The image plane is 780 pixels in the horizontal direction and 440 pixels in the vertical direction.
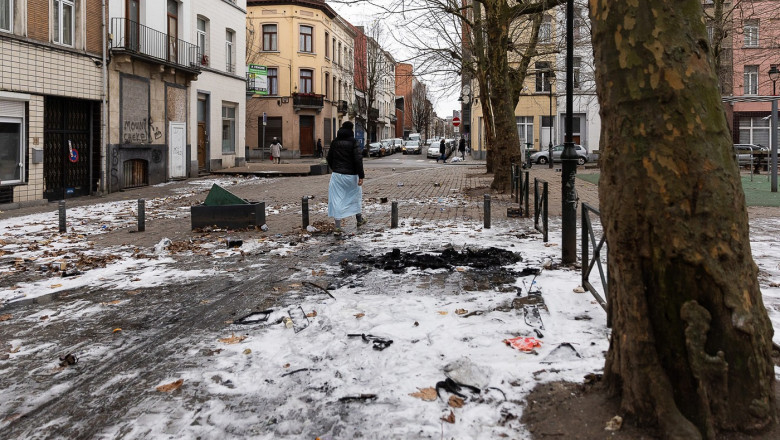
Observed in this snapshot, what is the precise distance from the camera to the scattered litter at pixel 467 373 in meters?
3.85

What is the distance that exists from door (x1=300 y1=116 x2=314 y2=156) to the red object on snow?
162 ft

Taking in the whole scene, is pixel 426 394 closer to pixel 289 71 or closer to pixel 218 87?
pixel 218 87

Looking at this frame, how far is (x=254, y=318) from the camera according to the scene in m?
5.42

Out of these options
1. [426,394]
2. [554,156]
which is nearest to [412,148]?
[554,156]

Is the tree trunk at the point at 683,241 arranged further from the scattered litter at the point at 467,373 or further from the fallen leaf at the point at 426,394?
the fallen leaf at the point at 426,394

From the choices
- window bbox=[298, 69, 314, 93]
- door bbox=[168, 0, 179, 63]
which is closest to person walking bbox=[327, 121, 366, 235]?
door bbox=[168, 0, 179, 63]

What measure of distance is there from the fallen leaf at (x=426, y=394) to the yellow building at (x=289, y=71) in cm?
4711

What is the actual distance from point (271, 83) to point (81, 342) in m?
48.9

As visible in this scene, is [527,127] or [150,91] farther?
[527,127]

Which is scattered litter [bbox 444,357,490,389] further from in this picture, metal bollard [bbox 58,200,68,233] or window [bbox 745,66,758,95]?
window [bbox 745,66,758,95]

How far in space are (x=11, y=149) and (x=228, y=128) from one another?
15242 mm

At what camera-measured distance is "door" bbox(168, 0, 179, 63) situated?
76.2 feet

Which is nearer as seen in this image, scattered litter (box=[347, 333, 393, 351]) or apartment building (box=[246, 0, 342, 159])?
scattered litter (box=[347, 333, 393, 351])

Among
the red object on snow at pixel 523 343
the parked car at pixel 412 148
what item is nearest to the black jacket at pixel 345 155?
the red object on snow at pixel 523 343
